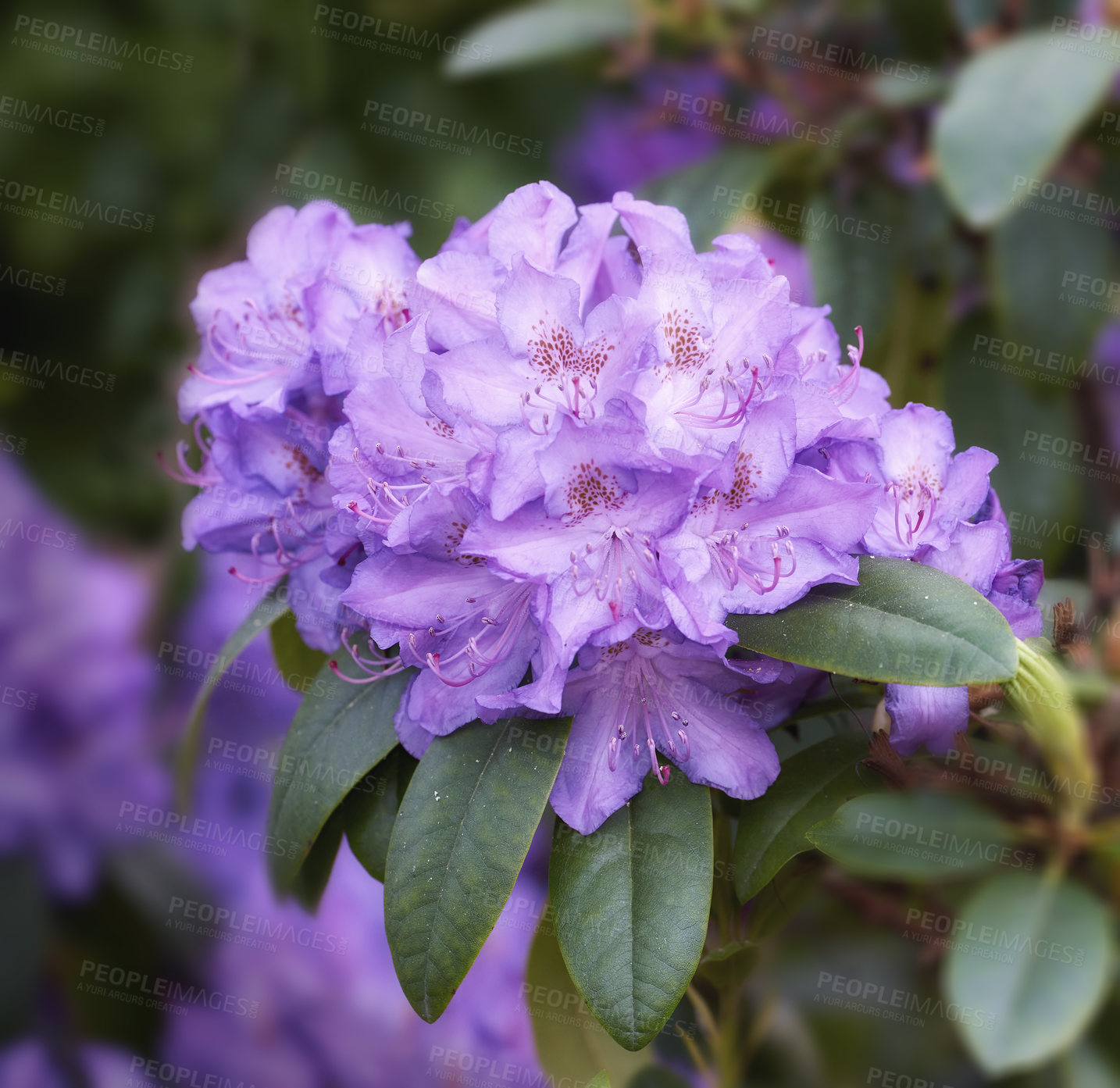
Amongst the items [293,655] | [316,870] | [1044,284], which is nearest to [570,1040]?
[316,870]

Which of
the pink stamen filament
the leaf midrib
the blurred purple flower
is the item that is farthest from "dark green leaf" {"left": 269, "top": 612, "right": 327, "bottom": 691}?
the blurred purple flower

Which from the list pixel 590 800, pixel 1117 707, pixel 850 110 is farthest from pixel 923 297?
pixel 590 800

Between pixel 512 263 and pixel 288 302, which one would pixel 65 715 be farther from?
pixel 512 263

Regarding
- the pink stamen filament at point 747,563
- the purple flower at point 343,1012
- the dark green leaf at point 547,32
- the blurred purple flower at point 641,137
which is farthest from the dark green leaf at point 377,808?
the blurred purple flower at point 641,137

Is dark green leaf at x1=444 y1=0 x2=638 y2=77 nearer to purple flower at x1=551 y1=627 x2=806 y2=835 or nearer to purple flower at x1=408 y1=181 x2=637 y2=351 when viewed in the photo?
purple flower at x1=408 y1=181 x2=637 y2=351

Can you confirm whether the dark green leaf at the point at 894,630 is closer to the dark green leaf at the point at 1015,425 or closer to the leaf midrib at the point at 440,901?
the leaf midrib at the point at 440,901

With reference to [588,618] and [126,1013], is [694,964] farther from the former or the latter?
[126,1013]
